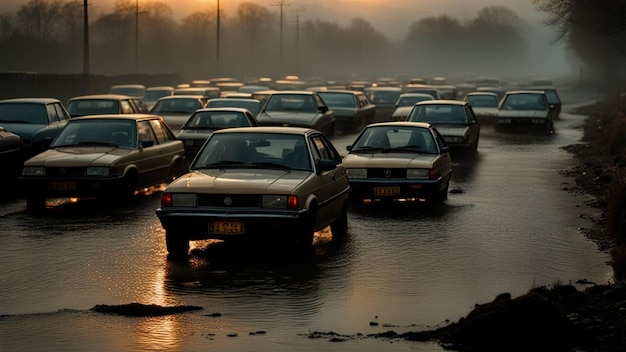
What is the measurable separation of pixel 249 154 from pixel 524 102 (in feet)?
98.8

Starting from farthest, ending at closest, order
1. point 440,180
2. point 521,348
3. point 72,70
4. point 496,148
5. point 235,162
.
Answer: point 72,70 < point 496,148 < point 440,180 < point 235,162 < point 521,348

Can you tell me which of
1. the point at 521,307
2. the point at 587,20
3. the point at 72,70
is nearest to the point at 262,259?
the point at 521,307

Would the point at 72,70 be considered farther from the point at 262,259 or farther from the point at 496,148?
the point at 262,259

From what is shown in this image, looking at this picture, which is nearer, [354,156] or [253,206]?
[253,206]

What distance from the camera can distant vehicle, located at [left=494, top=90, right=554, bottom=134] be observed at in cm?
4078

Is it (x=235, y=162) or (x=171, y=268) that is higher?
(x=235, y=162)

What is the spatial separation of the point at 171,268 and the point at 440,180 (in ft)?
24.0

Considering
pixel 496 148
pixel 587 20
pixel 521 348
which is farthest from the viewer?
pixel 587 20

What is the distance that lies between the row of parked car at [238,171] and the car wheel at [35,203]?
15 millimetres

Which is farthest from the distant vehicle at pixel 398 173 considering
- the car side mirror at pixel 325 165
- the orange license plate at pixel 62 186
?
the car side mirror at pixel 325 165

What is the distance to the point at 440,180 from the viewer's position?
18.6m

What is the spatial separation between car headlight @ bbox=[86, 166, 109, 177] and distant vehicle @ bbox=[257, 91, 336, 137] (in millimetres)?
14468

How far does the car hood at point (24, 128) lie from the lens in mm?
24625

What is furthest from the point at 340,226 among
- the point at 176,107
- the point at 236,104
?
the point at 236,104
